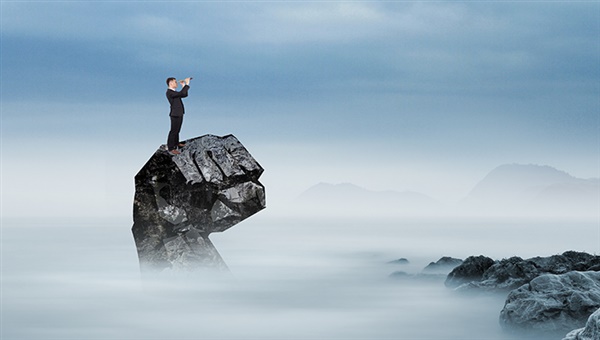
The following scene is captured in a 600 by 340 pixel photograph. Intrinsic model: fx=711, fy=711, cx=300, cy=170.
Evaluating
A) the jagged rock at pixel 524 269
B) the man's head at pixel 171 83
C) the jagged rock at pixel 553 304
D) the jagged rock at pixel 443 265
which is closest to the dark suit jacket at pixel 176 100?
the man's head at pixel 171 83

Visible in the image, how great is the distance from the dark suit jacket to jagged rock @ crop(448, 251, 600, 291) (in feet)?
35.5

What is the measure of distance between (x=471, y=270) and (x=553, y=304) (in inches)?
356

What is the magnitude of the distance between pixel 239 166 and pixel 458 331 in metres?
8.83

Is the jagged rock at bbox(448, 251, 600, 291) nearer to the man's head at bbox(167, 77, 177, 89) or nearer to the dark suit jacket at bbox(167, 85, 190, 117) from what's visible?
the dark suit jacket at bbox(167, 85, 190, 117)

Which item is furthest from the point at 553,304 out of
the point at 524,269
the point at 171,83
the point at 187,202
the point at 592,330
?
the point at 171,83

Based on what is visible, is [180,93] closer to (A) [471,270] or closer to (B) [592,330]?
(A) [471,270]

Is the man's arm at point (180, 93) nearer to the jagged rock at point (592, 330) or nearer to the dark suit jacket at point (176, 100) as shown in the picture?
the dark suit jacket at point (176, 100)

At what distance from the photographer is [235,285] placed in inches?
948

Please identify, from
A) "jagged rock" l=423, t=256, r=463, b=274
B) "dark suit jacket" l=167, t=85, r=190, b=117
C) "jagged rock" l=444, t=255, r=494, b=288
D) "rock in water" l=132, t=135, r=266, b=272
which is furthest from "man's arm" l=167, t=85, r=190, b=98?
"jagged rock" l=423, t=256, r=463, b=274

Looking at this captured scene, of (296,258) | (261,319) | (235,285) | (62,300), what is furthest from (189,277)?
(296,258)

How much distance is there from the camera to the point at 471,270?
2488 centimetres

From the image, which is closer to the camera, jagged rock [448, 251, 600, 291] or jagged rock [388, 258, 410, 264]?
jagged rock [448, 251, 600, 291]

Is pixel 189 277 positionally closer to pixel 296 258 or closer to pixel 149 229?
pixel 149 229

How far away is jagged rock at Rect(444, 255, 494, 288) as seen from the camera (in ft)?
81.1
